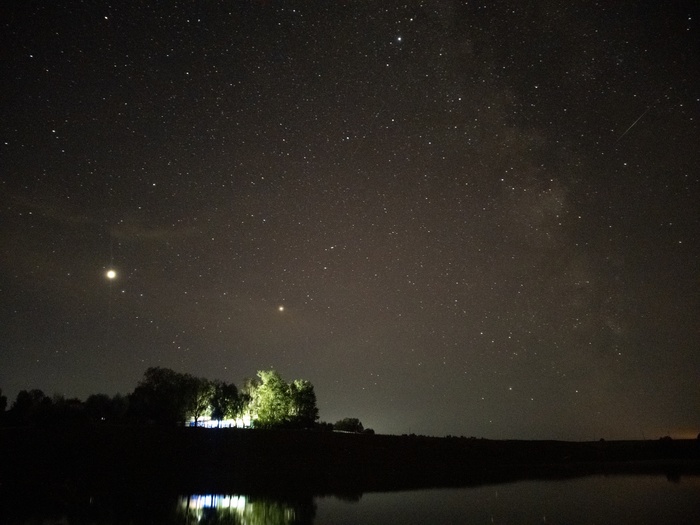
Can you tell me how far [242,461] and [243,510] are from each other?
736 inches

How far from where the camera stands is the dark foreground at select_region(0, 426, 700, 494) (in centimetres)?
3219

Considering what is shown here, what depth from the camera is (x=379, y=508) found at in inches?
938

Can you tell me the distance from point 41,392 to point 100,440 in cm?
5711

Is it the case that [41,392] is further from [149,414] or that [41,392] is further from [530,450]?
[530,450]

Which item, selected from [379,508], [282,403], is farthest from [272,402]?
[379,508]

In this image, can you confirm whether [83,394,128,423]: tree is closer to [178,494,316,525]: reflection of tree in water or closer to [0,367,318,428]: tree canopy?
[0,367,318,428]: tree canopy

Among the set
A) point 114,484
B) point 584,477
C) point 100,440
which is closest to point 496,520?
point 114,484

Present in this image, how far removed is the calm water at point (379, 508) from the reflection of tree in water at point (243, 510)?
1.6 inches

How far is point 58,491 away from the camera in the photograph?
26.5 meters

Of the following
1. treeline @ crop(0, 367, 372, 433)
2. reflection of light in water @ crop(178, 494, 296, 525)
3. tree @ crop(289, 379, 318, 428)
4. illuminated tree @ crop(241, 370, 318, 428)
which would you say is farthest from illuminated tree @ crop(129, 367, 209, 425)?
reflection of light in water @ crop(178, 494, 296, 525)

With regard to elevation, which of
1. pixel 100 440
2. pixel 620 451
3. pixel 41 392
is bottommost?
pixel 620 451

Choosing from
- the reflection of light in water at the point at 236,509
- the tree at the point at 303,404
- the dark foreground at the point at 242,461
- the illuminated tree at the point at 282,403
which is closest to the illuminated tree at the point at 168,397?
the illuminated tree at the point at 282,403

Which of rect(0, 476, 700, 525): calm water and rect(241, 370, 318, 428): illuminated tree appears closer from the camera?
rect(0, 476, 700, 525): calm water

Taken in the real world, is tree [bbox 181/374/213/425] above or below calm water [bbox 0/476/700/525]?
above
